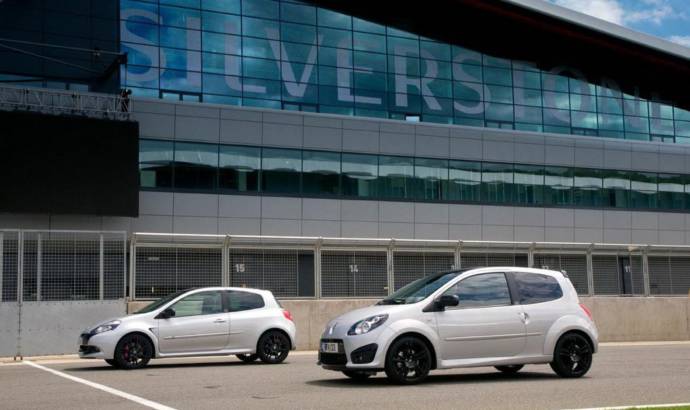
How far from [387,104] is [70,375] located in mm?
23476

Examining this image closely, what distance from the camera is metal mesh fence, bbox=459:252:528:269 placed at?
24047 millimetres

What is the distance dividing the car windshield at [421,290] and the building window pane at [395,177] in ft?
72.5

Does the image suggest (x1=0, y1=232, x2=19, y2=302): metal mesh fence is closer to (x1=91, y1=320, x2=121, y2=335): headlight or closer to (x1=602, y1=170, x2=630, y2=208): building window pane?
(x1=91, y1=320, x2=121, y2=335): headlight

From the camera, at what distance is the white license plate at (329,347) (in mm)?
12000

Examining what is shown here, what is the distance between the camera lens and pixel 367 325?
11.8 meters

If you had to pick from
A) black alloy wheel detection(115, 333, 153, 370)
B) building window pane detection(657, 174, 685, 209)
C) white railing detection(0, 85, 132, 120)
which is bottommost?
black alloy wheel detection(115, 333, 153, 370)

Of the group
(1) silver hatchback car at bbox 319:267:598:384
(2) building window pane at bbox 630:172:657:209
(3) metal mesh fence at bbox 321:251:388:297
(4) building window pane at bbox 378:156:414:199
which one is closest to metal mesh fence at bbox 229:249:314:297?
(3) metal mesh fence at bbox 321:251:388:297

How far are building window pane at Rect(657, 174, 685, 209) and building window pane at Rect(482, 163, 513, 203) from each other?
839cm

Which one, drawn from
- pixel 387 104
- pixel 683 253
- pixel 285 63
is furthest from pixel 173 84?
pixel 683 253

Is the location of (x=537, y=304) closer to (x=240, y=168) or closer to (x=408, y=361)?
(x=408, y=361)

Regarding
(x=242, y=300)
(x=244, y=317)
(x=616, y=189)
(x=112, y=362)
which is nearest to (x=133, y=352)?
(x=112, y=362)

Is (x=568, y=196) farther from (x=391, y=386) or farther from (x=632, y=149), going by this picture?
(x=391, y=386)

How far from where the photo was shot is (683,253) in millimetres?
26922

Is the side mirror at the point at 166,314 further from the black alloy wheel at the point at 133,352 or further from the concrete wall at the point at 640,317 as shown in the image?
the concrete wall at the point at 640,317
